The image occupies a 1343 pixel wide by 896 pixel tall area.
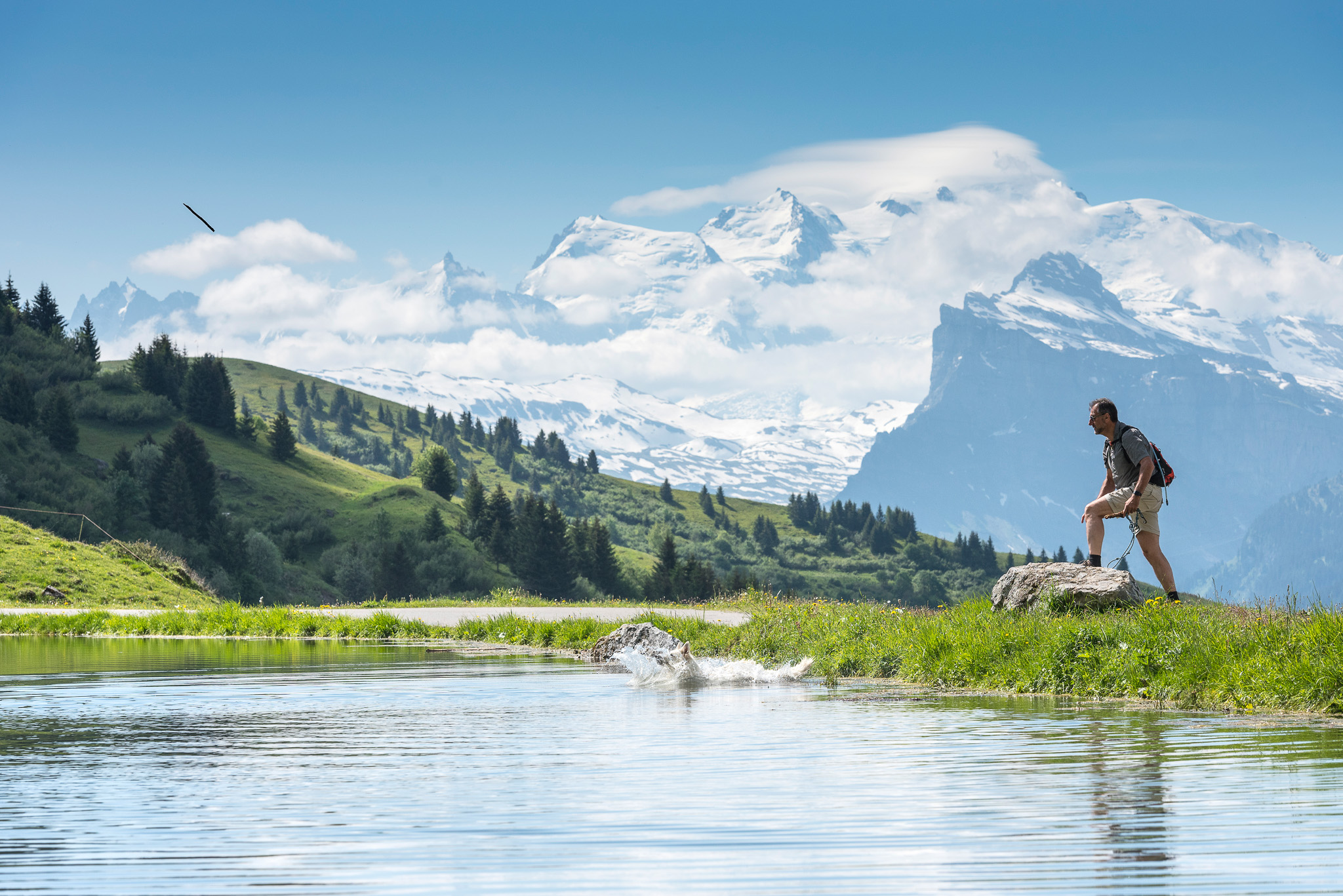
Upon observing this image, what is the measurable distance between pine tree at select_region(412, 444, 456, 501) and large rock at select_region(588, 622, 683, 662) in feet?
511

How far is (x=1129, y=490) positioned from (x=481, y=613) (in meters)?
29.5

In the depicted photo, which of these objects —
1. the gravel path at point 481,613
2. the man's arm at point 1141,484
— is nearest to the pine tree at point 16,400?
the gravel path at point 481,613

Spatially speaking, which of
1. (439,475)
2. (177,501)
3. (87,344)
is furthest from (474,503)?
(87,344)

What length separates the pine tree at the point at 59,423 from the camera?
119625 millimetres

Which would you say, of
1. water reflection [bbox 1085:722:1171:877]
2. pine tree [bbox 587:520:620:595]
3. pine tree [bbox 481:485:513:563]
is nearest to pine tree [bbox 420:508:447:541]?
pine tree [bbox 481:485:513:563]

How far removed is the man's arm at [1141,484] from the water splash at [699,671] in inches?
256

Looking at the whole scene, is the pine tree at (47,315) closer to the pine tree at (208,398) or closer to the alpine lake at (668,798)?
the pine tree at (208,398)

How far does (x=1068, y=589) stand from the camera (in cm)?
1839

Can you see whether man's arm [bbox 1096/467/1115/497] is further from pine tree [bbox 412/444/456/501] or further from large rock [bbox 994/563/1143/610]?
pine tree [bbox 412/444/456/501]

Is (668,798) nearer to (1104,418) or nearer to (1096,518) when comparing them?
(1096,518)

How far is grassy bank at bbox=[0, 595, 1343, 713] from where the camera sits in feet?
44.1

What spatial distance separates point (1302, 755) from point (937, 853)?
4.86 metres

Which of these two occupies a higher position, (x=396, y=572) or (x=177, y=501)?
(x=177, y=501)

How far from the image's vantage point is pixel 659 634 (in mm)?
25469
